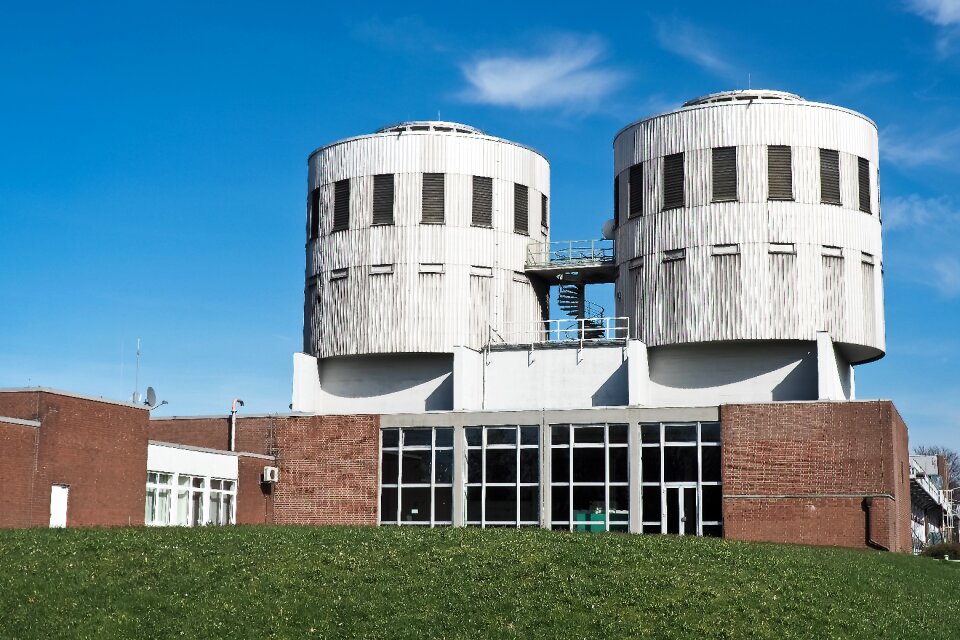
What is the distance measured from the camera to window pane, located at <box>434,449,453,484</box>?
48906mm

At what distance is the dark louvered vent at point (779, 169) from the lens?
49.7 metres

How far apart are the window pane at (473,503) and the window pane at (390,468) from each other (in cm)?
296

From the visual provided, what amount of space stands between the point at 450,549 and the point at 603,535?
6.02 meters

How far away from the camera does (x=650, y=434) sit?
46.6 meters

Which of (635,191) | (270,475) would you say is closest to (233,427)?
(270,475)

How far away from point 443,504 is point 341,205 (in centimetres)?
1397

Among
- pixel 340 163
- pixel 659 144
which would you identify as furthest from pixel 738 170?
pixel 340 163

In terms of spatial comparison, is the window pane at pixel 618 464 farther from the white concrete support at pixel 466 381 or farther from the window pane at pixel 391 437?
the window pane at pixel 391 437

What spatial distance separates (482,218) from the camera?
179 feet

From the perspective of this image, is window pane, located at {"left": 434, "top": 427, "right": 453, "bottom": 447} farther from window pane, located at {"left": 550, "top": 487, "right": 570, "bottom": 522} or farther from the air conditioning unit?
the air conditioning unit

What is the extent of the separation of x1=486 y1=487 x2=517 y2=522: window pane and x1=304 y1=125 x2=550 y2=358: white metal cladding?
720 cm

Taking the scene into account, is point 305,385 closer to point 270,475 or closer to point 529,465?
point 270,475

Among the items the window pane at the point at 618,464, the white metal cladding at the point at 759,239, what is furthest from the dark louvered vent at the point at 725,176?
the window pane at the point at 618,464

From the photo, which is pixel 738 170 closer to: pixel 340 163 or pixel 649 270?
pixel 649 270
